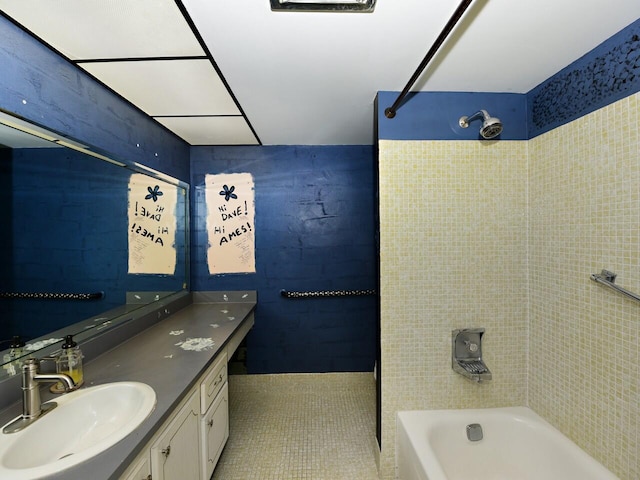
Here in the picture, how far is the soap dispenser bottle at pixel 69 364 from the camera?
1.16 meters

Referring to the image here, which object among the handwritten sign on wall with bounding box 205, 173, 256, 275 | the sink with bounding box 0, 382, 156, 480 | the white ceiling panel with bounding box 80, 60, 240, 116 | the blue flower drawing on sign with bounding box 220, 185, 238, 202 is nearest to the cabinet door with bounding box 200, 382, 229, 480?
the sink with bounding box 0, 382, 156, 480

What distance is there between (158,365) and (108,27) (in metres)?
1.46

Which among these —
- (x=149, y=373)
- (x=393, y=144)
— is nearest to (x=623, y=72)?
(x=393, y=144)

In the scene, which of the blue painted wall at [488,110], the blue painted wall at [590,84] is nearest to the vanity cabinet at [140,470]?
the blue painted wall at [488,110]

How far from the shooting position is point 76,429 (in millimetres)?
1085

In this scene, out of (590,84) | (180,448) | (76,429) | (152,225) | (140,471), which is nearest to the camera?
(140,471)

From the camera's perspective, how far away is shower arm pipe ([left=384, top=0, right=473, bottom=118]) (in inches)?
35.3

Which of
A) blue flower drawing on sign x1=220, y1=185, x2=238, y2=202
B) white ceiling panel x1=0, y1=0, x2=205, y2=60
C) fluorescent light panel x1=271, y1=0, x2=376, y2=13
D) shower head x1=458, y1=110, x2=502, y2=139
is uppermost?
fluorescent light panel x1=271, y1=0, x2=376, y2=13

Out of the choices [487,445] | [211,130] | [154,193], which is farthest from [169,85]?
[487,445]

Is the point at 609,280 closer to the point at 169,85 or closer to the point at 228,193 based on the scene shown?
the point at 169,85

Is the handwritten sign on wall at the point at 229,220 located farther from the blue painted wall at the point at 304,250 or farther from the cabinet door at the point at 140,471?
the cabinet door at the point at 140,471

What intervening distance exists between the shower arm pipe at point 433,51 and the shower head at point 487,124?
405 millimetres

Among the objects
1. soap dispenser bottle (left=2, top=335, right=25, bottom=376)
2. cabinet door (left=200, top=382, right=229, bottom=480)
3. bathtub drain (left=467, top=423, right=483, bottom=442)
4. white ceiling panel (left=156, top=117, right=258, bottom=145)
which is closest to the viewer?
soap dispenser bottle (left=2, top=335, right=25, bottom=376)

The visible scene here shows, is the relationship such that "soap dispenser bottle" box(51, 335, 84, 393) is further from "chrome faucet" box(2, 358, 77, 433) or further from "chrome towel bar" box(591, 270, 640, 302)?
"chrome towel bar" box(591, 270, 640, 302)
